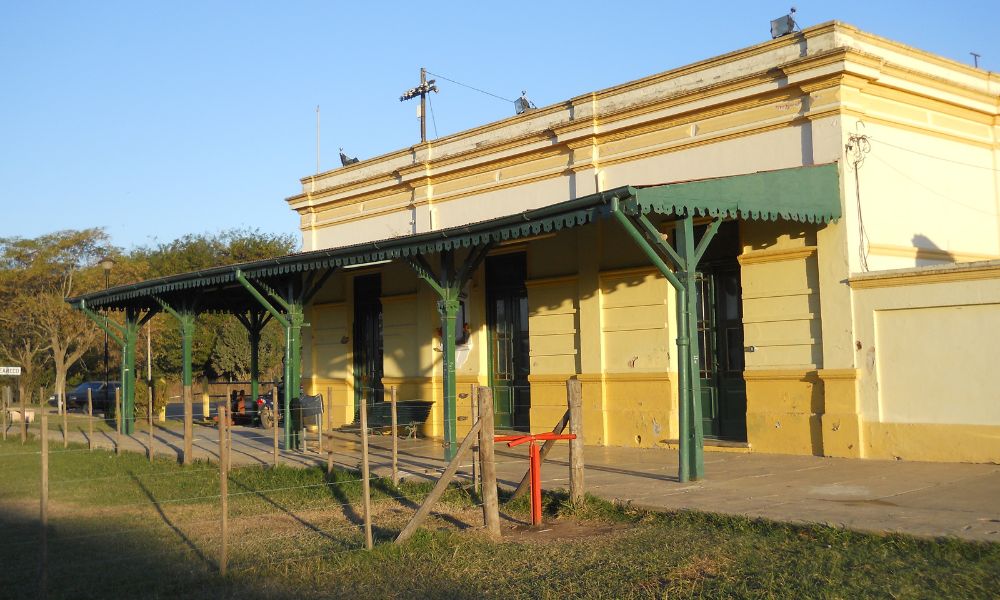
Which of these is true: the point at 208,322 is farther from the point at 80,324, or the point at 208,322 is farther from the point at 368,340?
the point at 368,340

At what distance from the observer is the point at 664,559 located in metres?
7.27

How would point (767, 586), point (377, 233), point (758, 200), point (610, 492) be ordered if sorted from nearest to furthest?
point (767, 586), point (610, 492), point (758, 200), point (377, 233)

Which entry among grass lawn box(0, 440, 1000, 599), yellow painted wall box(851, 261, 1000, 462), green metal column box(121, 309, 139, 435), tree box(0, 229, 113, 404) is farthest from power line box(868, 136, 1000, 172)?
tree box(0, 229, 113, 404)

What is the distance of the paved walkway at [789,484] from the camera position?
8227 mm

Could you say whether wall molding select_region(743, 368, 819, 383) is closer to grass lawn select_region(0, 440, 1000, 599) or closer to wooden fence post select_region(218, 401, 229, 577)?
grass lawn select_region(0, 440, 1000, 599)

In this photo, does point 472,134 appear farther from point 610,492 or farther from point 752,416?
point 610,492

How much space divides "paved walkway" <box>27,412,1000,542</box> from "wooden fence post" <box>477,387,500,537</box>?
5.30 feet

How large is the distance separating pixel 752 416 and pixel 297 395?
7826 millimetres

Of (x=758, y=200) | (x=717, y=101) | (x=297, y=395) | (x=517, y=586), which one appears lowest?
(x=517, y=586)

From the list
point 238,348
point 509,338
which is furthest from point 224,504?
point 238,348

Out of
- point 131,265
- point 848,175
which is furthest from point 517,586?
point 131,265

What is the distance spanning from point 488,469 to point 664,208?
12.3 ft

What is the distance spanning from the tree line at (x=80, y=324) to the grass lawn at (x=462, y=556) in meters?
21.6

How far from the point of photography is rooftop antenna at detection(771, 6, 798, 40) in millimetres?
14812
